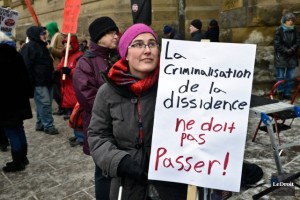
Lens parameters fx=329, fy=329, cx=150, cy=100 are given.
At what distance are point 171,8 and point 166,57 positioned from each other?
9685 mm

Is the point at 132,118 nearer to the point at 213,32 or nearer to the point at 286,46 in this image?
the point at 286,46

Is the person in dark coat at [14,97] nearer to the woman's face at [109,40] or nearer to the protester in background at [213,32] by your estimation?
the woman's face at [109,40]

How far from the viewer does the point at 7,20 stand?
18.5 feet

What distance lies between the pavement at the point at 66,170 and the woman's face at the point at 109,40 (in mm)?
1615

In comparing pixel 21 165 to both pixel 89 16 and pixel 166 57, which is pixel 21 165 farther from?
pixel 89 16

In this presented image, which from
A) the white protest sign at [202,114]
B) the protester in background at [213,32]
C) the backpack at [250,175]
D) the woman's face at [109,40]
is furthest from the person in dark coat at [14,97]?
the protester in background at [213,32]

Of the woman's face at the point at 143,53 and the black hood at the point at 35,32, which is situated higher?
the black hood at the point at 35,32

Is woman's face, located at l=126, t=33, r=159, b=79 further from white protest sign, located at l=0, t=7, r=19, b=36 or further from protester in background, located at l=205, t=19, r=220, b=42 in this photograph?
protester in background, located at l=205, t=19, r=220, b=42

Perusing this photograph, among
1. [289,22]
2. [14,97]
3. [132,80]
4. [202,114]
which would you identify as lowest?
[14,97]

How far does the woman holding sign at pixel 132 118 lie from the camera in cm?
177

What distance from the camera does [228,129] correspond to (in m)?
1.64

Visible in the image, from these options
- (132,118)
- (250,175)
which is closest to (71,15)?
(250,175)

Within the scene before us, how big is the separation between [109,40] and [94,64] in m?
0.25

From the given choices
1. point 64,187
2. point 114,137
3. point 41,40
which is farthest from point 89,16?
point 114,137
